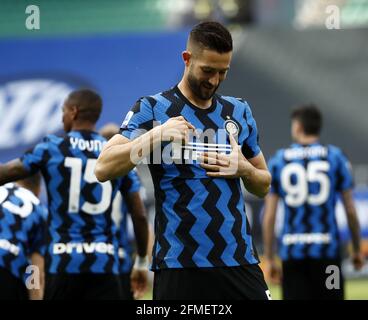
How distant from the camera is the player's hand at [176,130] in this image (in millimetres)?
4293

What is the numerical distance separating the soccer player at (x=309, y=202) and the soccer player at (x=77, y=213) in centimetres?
250

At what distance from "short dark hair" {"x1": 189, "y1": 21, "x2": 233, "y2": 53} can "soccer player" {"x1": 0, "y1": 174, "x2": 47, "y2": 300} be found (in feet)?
7.56

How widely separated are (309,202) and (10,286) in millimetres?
3261

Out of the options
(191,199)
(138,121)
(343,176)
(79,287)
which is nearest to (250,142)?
(191,199)

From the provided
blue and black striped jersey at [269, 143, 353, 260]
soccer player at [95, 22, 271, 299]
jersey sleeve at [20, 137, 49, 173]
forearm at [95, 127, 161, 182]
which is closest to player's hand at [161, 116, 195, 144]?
forearm at [95, 127, 161, 182]

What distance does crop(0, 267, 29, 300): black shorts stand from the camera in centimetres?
633

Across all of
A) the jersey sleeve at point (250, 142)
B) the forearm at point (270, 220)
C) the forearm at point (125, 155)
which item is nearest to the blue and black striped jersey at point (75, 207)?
the jersey sleeve at point (250, 142)

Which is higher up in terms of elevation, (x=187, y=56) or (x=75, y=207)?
(x=187, y=56)

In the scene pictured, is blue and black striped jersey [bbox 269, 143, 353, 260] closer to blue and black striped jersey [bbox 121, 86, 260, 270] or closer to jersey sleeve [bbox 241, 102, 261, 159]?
jersey sleeve [bbox 241, 102, 261, 159]

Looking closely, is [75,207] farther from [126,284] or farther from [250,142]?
[250,142]

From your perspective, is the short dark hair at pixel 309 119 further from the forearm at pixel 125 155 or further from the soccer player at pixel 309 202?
the forearm at pixel 125 155

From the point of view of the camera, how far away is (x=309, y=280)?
8492 mm

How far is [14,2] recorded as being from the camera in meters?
19.4
